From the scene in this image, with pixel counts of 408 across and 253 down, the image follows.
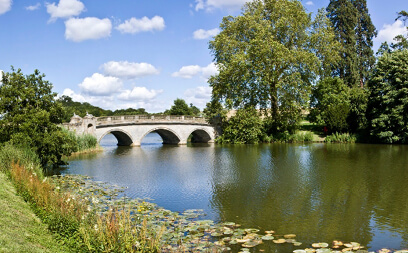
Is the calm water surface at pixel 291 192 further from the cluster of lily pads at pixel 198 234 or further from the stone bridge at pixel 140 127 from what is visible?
the stone bridge at pixel 140 127

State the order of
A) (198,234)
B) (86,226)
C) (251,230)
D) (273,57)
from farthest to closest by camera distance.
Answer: (273,57)
(251,230)
(198,234)
(86,226)

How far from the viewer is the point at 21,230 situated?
322 inches

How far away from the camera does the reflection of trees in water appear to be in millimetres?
10953

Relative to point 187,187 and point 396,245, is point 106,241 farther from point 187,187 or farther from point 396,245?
point 187,187

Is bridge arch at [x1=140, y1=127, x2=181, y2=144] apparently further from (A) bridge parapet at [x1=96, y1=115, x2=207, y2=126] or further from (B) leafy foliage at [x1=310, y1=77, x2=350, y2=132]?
(B) leafy foliage at [x1=310, y1=77, x2=350, y2=132]

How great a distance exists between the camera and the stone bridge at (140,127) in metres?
37.7

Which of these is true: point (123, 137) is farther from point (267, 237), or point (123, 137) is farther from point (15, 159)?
point (267, 237)

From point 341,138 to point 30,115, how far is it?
3548 centimetres

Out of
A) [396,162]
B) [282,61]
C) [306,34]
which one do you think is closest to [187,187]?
[396,162]

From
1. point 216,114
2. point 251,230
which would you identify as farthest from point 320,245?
point 216,114

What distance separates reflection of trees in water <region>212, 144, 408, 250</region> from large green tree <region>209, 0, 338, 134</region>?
66.8 ft

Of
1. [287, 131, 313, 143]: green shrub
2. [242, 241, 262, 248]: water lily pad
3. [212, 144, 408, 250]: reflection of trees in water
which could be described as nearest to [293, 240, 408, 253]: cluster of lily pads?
[212, 144, 408, 250]: reflection of trees in water

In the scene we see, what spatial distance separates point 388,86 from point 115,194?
33906 mm

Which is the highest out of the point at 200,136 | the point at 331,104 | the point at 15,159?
the point at 331,104
